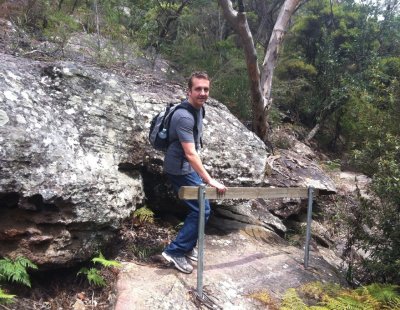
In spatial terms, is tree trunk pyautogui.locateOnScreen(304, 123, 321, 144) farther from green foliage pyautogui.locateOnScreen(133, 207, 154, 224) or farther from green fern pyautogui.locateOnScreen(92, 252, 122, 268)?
green fern pyautogui.locateOnScreen(92, 252, 122, 268)

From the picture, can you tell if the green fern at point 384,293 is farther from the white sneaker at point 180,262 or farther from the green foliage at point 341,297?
the white sneaker at point 180,262

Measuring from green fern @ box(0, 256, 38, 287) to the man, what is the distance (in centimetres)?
147

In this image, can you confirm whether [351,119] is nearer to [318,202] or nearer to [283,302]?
[318,202]

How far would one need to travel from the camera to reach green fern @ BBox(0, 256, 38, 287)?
11.6 feet

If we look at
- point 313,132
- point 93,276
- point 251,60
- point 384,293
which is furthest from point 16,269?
point 313,132

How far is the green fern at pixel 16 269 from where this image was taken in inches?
139

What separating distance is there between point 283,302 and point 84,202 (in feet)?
7.68

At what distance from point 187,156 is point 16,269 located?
193 cm

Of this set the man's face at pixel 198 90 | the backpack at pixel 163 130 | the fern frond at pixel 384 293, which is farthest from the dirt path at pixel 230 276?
the man's face at pixel 198 90

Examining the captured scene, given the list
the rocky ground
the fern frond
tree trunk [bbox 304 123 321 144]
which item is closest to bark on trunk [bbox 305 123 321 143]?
tree trunk [bbox 304 123 321 144]

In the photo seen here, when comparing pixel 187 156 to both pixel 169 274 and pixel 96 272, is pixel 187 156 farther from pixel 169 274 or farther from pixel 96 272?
pixel 96 272

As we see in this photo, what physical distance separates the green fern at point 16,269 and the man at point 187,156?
1.47m

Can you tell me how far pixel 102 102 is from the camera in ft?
17.3

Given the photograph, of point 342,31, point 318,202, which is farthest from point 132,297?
point 342,31
